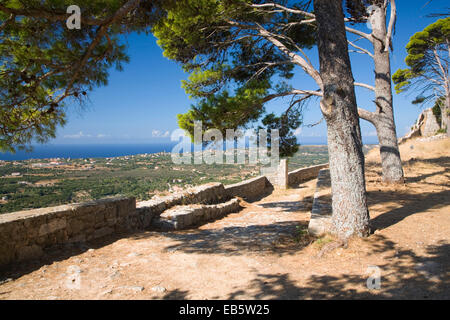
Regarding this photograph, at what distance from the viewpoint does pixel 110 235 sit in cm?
437

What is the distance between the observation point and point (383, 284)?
7.72 feet

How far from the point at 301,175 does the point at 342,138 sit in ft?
35.7

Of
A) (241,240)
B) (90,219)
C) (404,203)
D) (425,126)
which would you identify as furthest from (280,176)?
(425,126)

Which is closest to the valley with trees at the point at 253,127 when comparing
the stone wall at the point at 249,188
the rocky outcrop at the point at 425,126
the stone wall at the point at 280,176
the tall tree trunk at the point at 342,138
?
the tall tree trunk at the point at 342,138

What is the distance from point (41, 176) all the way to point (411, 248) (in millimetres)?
16289

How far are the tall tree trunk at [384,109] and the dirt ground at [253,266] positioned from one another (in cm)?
222

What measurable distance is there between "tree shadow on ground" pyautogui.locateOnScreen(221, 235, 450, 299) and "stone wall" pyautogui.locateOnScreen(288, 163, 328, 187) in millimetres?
10056

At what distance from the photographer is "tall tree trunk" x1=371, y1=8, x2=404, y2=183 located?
6703 millimetres

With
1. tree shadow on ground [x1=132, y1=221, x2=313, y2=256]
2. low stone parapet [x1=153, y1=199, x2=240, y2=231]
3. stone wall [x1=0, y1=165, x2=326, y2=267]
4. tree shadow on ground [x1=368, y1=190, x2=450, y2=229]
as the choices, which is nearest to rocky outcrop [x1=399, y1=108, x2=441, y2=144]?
tree shadow on ground [x1=368, y1=190, x2=450, y2=229]

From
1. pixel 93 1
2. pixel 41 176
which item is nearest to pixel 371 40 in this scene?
pixel 93 1

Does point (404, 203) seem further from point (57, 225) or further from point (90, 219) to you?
point (57, 225)

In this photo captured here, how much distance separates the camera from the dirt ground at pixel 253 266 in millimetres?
2420

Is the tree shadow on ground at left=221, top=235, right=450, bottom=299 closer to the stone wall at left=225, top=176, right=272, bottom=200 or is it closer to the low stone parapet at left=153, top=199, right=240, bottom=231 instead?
the low stone parapet at left=153, top=199, right=240, bottom=231
